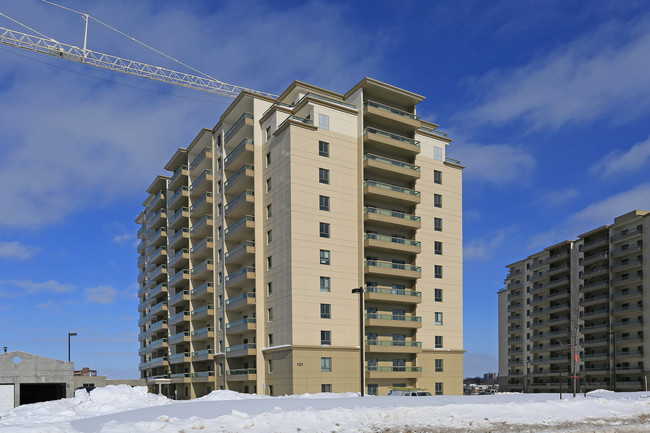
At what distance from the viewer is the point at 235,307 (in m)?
67.1

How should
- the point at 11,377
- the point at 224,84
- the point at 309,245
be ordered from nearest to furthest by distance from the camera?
the point at 309,245
the point at 11,377
the point at 224,84

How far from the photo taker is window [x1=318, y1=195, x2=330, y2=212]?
62.7m

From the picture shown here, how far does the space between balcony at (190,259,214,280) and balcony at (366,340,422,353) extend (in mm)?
24370

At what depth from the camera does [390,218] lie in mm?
65938

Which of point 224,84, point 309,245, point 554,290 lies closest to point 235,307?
point 309,245

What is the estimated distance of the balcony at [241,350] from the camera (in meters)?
63.2

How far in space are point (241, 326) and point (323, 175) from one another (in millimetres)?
18583

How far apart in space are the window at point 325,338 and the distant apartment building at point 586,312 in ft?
139

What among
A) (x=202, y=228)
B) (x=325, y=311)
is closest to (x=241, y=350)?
(x=325, y=311)

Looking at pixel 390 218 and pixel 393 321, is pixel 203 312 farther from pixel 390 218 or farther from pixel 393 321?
pixel 390 218

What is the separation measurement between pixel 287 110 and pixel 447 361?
33758mm

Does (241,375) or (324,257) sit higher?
(324,257)

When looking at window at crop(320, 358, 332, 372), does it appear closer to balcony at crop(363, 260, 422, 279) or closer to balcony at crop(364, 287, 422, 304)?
balcony at crop(364, 287, 422, 304)

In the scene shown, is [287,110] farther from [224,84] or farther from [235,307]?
[224,84]
